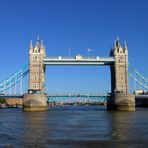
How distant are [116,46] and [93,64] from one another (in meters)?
10.9

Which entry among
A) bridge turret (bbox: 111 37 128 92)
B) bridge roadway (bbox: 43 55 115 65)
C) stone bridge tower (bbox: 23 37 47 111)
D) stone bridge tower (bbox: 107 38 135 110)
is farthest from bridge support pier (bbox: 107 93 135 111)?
stone bridge tower (bbox: 23 37 47 111)

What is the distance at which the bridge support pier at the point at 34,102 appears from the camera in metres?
86.4

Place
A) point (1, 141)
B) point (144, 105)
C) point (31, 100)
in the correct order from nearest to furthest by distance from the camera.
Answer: point (1, 141)
point (31, 100)
point (144, 105)

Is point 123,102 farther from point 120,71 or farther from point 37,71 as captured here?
point 37,71

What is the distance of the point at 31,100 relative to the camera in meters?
86.5

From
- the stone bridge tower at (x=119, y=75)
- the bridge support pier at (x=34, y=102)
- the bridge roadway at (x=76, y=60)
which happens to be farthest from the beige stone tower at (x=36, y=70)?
the stone bridge tower at (x=119, y=75)

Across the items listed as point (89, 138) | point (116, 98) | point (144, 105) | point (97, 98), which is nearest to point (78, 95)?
point (97, 98)

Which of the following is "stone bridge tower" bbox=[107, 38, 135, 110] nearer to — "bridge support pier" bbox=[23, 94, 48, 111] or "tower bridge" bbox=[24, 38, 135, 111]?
"tower bridge" bbox=[24, 38, 135, 111]

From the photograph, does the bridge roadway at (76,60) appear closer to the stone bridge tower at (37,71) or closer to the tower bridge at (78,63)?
the tower bridge at (78,63)

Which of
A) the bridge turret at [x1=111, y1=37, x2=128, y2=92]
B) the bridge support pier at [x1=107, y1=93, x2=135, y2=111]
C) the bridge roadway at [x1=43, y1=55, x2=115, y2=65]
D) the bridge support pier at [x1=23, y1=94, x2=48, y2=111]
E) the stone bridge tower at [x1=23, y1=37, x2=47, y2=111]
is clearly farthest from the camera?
the bridge turret at [x1=111, y1=37, x2=128, y2=92]

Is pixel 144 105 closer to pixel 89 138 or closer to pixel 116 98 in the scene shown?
pixel 116 98

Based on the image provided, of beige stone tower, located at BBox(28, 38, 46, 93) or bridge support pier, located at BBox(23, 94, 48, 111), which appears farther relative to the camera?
beige stone tower, located at BBox(28, 38, 46, 93)

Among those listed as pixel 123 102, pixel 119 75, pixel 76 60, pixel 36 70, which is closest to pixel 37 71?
pixel 36 70

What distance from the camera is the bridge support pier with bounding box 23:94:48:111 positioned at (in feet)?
283
